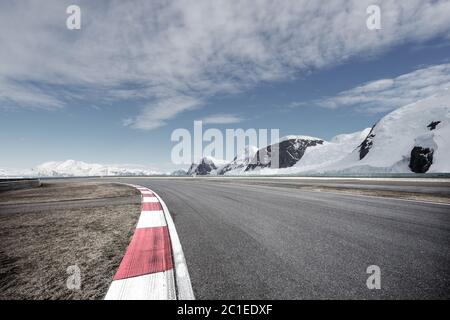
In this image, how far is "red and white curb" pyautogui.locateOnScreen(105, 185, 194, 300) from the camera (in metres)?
2.07

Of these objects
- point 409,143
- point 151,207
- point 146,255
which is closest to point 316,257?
point 146,255

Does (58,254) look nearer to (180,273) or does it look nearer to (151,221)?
(180,273)

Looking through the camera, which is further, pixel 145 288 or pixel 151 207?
pixel 151 207

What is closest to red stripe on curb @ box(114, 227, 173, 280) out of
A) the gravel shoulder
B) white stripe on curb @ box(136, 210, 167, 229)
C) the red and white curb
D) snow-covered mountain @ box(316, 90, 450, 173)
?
the red and white curb

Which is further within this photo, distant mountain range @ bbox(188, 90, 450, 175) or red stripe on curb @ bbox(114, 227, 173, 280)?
distant mountain range @ bbox(188, 90, 450, 175)

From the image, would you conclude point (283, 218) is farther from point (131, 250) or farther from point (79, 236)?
point (79, 236)

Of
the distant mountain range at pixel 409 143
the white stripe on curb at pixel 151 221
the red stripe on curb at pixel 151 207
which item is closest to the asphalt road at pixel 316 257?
the white stripe on curb at pixel 151 221

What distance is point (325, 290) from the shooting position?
2.09 m

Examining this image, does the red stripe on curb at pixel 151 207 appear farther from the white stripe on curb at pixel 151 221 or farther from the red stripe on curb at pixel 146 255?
the red stripe on curb at pixel 146 255

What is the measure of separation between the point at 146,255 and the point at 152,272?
0.60 m

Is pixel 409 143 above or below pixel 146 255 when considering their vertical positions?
above

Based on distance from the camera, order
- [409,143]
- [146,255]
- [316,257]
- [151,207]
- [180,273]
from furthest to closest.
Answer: [409,143]
[151,207]
[146,255]
[316,257]
[180,273]

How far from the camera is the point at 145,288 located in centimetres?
218

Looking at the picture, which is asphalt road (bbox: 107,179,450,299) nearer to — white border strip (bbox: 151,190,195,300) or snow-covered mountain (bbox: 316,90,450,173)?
white border strip (bbox: 151,190,195,300)
